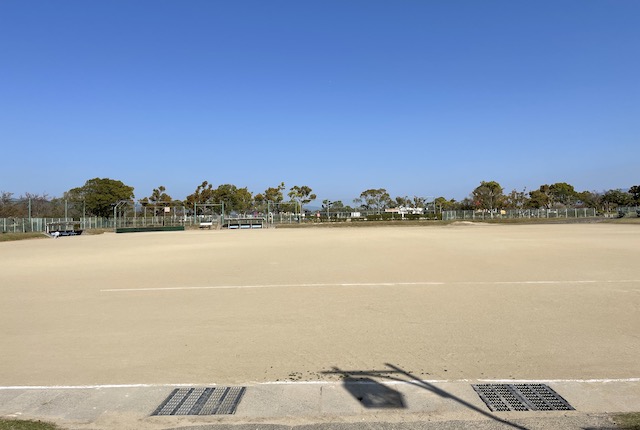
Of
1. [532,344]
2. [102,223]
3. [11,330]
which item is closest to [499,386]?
[532,344]

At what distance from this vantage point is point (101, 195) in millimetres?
69938

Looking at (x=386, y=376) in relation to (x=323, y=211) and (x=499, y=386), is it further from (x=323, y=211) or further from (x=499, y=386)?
(x=323, y=211)

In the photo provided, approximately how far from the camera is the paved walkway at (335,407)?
143 inches

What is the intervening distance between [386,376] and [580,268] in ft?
38.7

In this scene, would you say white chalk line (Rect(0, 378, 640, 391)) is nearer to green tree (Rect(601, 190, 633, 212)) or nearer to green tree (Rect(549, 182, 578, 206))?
green tree (Rect(601, 190, 633, 212))

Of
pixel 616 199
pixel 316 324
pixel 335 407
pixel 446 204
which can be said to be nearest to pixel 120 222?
pixel 316 324

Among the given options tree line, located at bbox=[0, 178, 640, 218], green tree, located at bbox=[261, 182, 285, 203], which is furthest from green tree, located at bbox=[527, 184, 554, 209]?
green tree, located at bbox=[261, 182, 285, 203]

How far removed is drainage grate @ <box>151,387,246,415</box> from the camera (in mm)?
3957

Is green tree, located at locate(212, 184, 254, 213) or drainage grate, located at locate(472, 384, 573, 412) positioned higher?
green tree, located at locate(212, 184, 254, 213)

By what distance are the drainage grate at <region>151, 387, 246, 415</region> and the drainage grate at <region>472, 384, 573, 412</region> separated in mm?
2475

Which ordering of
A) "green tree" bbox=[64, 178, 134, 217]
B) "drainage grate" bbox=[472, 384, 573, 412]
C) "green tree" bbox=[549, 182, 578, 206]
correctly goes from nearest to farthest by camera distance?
"drainage grate" bbox=[472, 384, 573, 412] < "green tree" bbox=[64, 178, 134, 217] < "green tree" bbox=[549, 182, 578, 206]

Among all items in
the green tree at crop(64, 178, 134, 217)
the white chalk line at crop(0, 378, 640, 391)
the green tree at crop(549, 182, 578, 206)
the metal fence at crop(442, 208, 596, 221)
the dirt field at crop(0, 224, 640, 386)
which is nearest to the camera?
the white chalk line at crop(0, 378, 640, 391)

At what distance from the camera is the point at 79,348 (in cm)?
613

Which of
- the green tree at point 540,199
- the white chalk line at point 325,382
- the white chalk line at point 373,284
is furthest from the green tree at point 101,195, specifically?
the green tree at point 540,199
